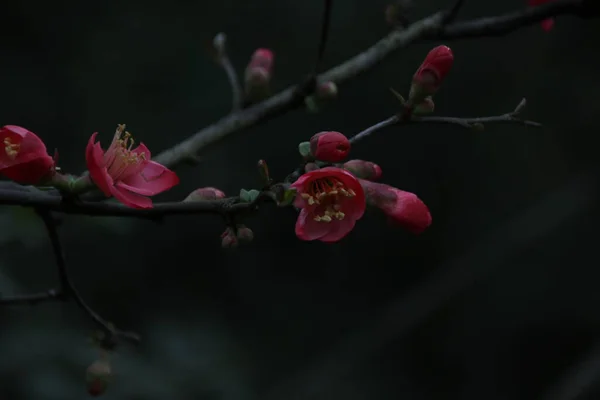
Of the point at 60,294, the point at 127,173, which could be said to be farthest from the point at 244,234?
the point at 60,294

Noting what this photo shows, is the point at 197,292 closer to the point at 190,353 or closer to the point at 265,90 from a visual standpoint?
the point at 190,353

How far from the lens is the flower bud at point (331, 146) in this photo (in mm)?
886

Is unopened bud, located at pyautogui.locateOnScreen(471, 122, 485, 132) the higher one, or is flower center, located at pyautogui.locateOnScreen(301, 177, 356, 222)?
unopened bud, located at pyautogui.locateOnScreen(471, 122, 485, 132)

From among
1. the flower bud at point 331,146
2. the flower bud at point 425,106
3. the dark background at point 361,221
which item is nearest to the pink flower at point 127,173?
the flower bud at point 331,146

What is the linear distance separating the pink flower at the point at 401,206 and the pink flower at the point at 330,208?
2 cm

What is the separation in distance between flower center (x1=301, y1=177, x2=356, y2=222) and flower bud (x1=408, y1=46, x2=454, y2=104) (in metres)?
0.14

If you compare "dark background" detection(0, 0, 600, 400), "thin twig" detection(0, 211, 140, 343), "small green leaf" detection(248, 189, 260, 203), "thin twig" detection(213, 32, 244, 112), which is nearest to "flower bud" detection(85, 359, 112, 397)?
"thin twig" detection(0, 211, 140, 343)

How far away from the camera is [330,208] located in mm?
966

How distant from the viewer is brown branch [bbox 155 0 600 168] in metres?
1.21

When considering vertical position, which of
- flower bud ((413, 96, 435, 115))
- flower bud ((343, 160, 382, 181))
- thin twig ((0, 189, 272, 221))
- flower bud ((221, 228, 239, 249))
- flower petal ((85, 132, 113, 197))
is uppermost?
flower bud ((413, 96, 435, 115))

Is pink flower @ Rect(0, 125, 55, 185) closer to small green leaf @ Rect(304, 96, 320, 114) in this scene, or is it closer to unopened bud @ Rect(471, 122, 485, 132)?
small green leaf @ Rect(304, 96, 320, 114)

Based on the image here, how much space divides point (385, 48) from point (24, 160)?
2.08 feet

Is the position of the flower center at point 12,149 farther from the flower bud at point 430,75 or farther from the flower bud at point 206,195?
the flower bud at point 430,75

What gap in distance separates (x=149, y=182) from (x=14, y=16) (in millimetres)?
2194
